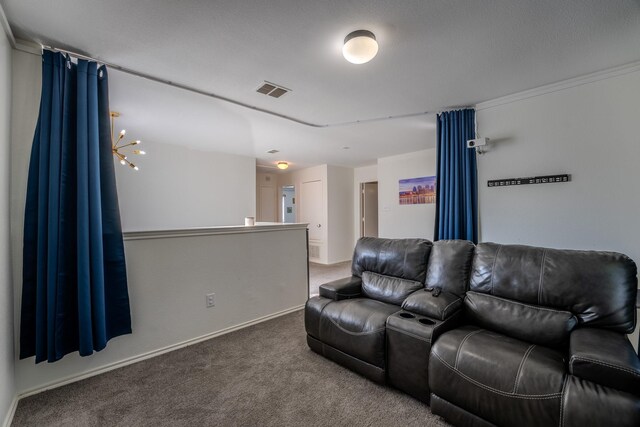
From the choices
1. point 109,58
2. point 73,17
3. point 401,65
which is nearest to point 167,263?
point 109,58

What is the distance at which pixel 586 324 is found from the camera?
1.58 m

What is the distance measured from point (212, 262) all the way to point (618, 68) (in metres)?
4.05

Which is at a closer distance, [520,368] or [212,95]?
[520,368]

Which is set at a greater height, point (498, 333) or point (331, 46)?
point (331, 46)

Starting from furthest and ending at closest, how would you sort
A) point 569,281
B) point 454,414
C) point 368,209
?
point 368,209
point 569,281
point 454,414

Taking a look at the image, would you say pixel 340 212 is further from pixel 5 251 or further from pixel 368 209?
pixel 5 251

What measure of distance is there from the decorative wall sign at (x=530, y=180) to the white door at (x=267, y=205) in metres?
5.75

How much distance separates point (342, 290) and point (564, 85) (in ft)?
9.18

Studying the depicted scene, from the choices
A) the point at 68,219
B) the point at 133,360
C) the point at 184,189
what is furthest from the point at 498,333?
the point at 184,189

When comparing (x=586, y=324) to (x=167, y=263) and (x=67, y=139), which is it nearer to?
(x=167, y=263)

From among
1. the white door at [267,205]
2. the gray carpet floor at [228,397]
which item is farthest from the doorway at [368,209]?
→ the gray carpet floor at [228,397]

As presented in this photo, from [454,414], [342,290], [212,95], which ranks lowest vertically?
[454,414]

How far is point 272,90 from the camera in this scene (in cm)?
271

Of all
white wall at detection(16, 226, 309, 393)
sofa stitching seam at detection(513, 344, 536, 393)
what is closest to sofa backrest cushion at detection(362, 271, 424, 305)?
sofa stitching seam at detection(513, 344, 536, 393)
